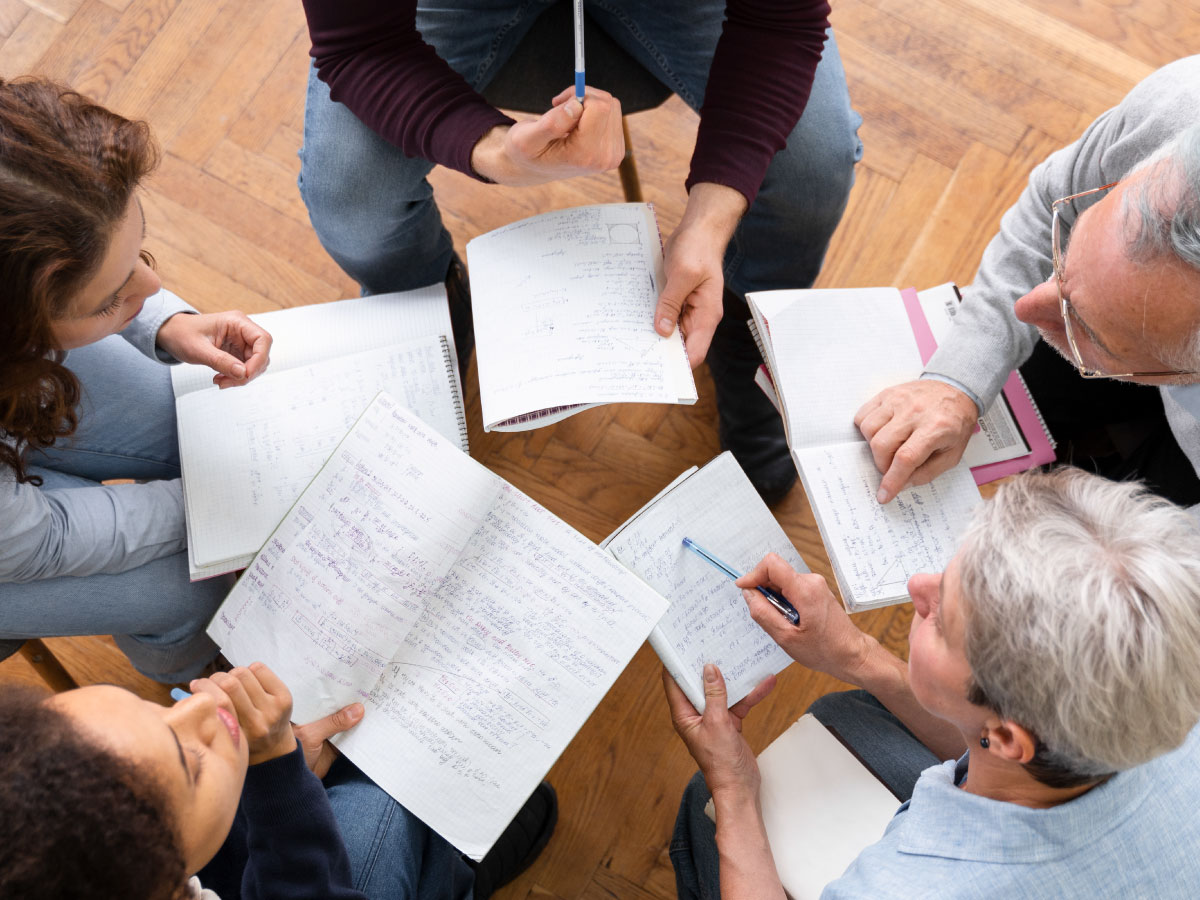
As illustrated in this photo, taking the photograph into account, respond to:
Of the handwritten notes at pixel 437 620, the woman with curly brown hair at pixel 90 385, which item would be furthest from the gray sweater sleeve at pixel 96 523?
the handwritten notes at pixel 437 620

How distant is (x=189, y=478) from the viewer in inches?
42.1

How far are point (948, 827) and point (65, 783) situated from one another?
72cm

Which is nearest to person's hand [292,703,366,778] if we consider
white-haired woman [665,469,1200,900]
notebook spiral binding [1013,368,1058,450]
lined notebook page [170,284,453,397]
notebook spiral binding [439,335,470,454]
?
notebook spiral binding [439,335,470,454]

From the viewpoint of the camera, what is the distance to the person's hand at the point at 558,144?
35.9 inches

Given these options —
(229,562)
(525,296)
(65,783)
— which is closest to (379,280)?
(525,296)

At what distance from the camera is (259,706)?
2.89ft

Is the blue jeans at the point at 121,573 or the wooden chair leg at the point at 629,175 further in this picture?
the wooden chair leg at the point at 629,175

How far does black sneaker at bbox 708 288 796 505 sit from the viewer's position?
1394mm

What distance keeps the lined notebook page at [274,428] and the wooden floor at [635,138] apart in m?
0.42

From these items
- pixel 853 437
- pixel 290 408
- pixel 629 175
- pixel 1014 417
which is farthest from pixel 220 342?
pixel 1014 417

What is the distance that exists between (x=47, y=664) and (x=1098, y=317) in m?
1.46

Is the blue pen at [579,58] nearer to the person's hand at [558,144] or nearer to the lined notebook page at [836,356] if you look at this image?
the person's hand at [558,144]

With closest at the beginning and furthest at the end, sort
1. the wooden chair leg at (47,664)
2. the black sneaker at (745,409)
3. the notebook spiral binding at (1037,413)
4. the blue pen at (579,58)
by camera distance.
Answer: the blue pen at (579,58)
the notebook spiral binding at (1037,413)
the wooden chair leg at (47,664)
the black sneaker at (745,409)

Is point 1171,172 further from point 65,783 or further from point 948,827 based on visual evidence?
point 65,783
